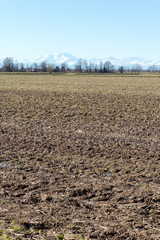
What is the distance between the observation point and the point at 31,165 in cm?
921

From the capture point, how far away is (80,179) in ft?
26.3

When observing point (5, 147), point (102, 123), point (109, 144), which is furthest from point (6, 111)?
point (109, 144)

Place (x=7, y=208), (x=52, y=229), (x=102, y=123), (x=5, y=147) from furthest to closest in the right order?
1. (x=102, y=123)
2. (x=5, y=147)
3. (x=7, y=208)
4. (x=52, y=229)

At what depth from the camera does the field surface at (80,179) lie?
5431 millimetres

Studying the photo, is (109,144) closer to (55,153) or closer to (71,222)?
(55,153)

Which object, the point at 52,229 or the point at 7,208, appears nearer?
the point at 52,229

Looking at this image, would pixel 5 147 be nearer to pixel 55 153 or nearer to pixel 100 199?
pixel 55 153

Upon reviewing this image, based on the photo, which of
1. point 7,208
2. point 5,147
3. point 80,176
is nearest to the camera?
point 7,208

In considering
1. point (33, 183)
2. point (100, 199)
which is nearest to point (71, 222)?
point (100, 199)

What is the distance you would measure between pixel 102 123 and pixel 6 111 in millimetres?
7400

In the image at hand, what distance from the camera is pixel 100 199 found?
6.72 meters

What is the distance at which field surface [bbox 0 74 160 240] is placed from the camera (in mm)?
5431

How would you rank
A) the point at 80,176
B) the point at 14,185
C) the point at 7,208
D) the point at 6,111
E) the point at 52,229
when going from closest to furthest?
1. the point at 52,229
2. the point at 7,208
3. the point at 14,185
4. the point at 80,176
5. the point at 6,111

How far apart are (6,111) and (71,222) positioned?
1541 centimetres
